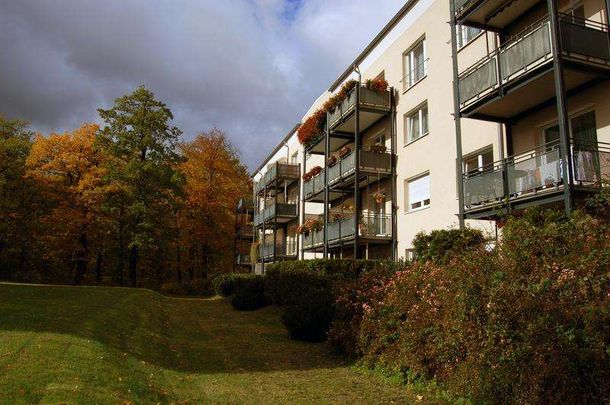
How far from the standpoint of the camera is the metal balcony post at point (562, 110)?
1086cm

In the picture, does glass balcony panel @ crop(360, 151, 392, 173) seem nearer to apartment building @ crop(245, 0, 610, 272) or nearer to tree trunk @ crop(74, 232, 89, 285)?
apartment building @ crop(245, 0, 610, 272)

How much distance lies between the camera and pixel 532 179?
475 inches

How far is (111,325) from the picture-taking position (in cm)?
1227

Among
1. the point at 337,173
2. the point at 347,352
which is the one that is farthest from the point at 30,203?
the point at 347,352

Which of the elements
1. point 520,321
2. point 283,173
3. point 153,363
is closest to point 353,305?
point 153,363

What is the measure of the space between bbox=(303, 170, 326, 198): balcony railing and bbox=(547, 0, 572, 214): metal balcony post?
15270mm

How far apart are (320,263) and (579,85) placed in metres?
9.67

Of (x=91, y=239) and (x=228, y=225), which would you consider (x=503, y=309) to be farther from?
(x=228, y=225)

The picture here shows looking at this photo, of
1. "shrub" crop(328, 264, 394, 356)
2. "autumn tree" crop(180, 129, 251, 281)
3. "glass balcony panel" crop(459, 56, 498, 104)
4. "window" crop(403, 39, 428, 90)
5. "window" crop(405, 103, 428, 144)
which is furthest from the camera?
"autumn tree" crop(180, 129, 251, 281)

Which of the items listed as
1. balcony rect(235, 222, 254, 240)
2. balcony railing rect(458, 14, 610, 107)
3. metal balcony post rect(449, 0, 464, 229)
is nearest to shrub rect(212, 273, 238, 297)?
metal balcony post rect(449, 0, 464, 229)

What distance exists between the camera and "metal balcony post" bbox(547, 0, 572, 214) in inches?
428

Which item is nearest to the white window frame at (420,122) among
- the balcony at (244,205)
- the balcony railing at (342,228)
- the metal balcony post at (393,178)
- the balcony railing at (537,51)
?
the metal balcony post at (393,178)

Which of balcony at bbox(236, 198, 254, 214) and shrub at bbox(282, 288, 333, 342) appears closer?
shrub at bbox(282, 288, 333, 342)

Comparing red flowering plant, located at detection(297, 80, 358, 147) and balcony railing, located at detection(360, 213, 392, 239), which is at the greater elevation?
red flowering plant, located at detection(297, 80, 358, 147)
